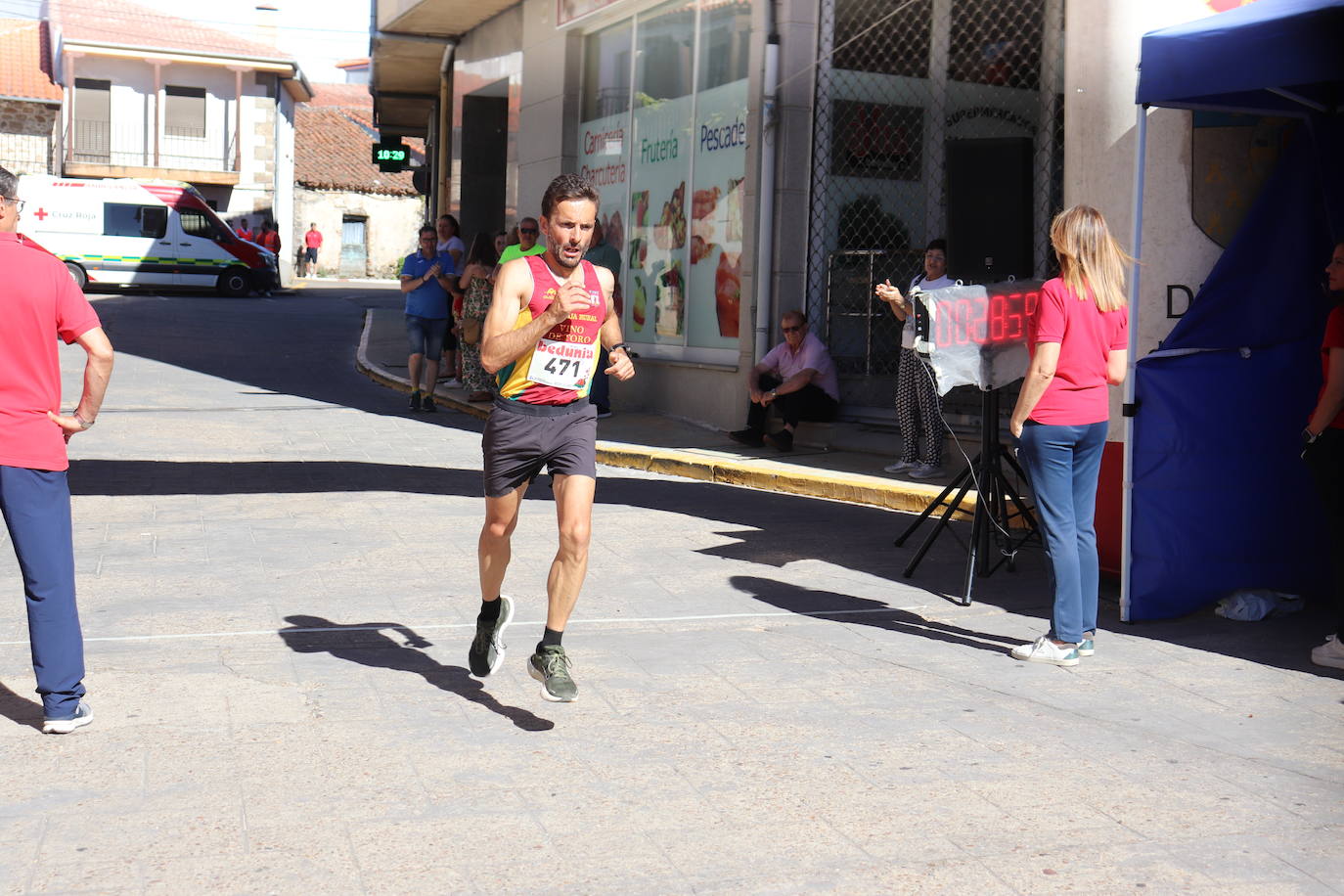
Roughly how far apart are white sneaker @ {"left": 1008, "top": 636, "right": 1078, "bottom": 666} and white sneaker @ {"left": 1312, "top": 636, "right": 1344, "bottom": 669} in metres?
1.00

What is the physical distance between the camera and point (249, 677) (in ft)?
18.9

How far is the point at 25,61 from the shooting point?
165 feet

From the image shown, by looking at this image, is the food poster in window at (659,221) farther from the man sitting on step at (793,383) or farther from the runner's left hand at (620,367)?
the runner's left hand at (620,367)

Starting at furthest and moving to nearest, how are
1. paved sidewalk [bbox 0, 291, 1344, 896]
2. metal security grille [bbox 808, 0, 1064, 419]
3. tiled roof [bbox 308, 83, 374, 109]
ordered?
tiled roof [bbox 308, 83, 374, 109]
metal security grille [bbox 808, 0, 1064, 419]
paved sidewalk [bbox 0, 291, 1344, 896]

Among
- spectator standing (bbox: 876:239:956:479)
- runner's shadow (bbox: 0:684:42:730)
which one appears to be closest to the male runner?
runner's shadow (bbox: 0:684:42:730)

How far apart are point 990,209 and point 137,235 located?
3092 cm

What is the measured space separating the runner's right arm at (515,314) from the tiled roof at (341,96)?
7386 cm

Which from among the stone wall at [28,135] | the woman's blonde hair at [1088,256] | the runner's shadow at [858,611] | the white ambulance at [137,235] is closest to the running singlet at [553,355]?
the woman's blonde hair at [1088,256]

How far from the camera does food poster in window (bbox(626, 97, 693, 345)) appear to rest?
1523 cm

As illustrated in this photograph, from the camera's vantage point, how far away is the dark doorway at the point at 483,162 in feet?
78.3

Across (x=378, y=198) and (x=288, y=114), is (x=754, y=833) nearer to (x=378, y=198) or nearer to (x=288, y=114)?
(x=288, y=114)

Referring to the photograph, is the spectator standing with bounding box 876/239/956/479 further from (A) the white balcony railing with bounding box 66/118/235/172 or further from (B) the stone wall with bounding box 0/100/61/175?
(A) the white balcony railing with bounding box 66/118/235/172

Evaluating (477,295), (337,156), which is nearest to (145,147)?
(337,156)

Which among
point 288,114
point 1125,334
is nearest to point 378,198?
point 288,114
